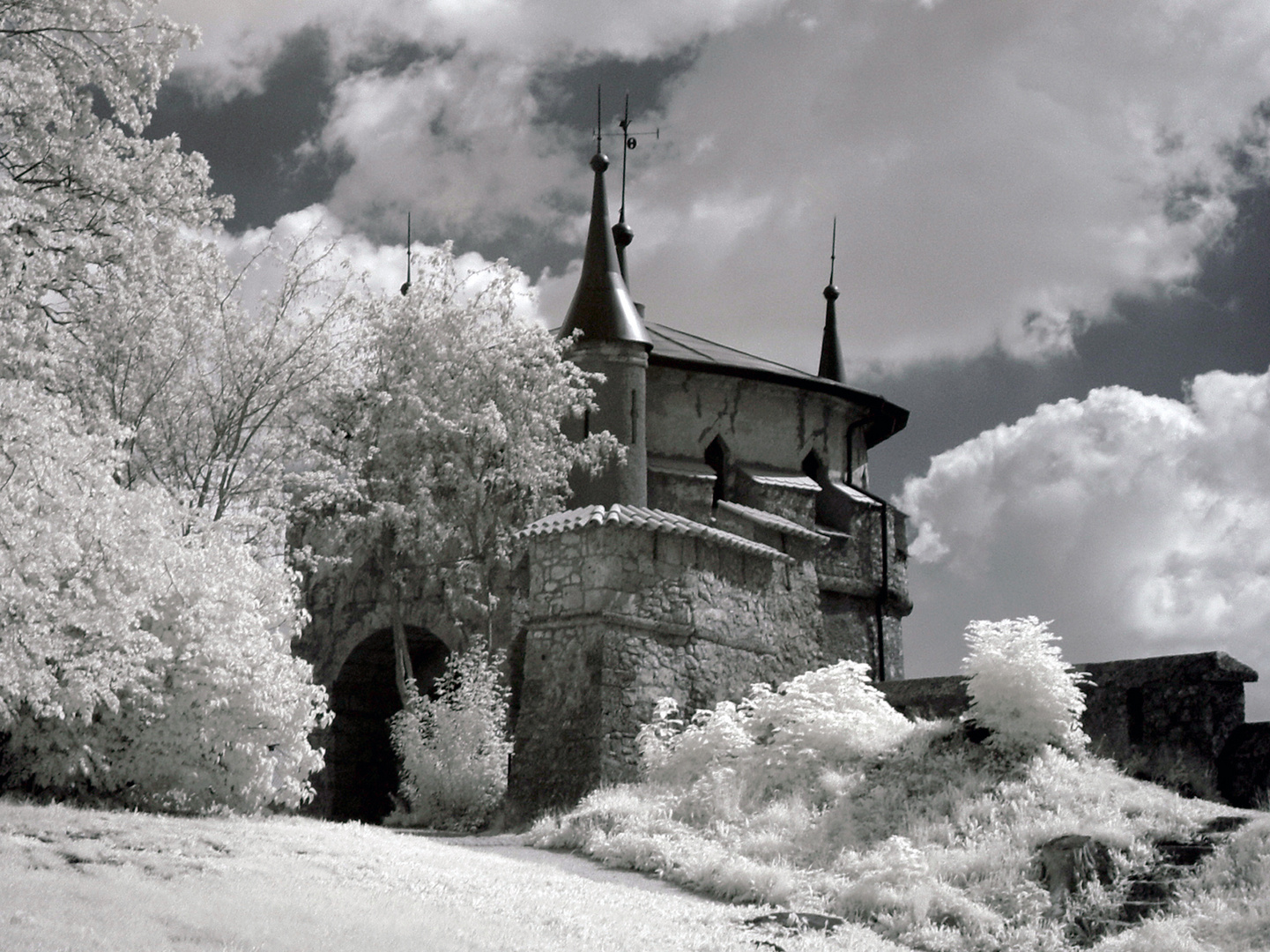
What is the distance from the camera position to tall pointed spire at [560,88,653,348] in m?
22.2

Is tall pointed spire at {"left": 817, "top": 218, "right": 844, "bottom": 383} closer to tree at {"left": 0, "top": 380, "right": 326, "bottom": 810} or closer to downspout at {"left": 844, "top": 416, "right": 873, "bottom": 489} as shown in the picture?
downspout at {"left": 844, "top": 416, "right": 873, "bottom": 489}

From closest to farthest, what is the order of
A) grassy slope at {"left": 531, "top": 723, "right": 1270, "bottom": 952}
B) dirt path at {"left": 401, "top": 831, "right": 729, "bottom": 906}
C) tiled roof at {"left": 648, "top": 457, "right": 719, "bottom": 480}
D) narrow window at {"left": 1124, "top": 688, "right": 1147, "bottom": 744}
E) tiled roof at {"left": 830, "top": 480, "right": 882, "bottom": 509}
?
grassy slope at {"left": 531, "top": 723, "right": 1270, "bottom": 952}
dirt path at {"left": 401, "top": 831, "right": 729, "bottom": 906}
narrow window at {"left": 1124, "top": 688, "right": 1147, "bottom": 744}
tiled roof at {"left": 648, "top": 457, "right": 719, "bottom": 480}
tiled roof at {"left": 830, "top": 480, "right": 882, "bottom": 509}

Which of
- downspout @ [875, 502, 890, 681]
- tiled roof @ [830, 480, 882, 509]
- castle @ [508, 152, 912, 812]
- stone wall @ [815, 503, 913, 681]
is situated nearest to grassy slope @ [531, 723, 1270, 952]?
castle @ [508, 152, 912, 812]

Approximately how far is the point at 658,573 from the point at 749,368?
8.90m

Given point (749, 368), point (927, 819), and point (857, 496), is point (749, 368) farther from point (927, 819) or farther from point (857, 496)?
point (927, 819)

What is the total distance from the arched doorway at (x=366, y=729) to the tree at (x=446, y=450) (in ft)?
6.19

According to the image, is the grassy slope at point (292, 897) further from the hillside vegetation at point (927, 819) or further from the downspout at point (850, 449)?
the downspout at point (850, 449)

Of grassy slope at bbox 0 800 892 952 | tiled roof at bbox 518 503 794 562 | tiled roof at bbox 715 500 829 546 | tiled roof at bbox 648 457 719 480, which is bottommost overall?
grassy slope at bbox 0 800 892 952

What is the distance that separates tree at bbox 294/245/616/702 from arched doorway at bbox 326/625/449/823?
6.19 feet

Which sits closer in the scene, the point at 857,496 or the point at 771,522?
the point at 771,522

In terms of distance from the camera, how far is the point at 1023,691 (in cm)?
1393

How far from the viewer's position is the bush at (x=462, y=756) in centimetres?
1820

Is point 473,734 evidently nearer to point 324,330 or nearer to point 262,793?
point 262,793

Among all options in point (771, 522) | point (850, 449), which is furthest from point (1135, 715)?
point (850, 449)
